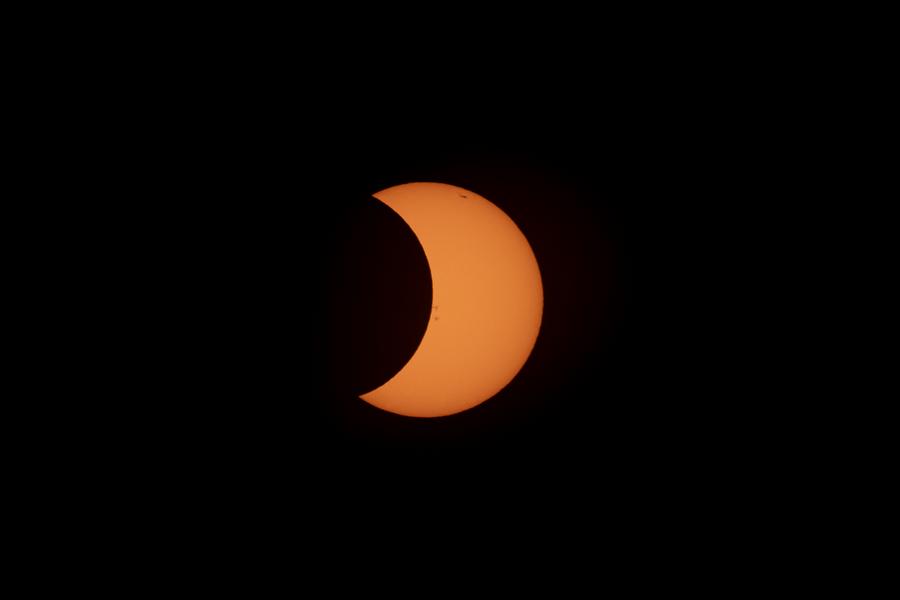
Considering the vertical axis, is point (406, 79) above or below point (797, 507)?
above

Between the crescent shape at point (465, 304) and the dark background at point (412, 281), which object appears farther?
the crescent shape at point (465, 304)

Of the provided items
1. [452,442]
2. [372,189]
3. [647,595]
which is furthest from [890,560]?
[372,189]

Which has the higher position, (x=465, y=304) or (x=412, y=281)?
(x=465, y=304)

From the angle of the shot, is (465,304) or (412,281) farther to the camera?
(465,304)

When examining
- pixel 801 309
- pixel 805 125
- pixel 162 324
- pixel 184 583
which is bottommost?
pixel 184 583

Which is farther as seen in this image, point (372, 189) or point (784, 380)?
point (784, 380)

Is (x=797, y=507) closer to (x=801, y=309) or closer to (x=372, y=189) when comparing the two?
(x=801, y=309)

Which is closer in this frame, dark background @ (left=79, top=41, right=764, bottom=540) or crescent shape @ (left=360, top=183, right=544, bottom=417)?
dark background @ (left=79, top=41, right=764, bottom=540)

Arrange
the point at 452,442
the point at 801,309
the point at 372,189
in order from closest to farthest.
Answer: the point at 372,189
the point at 452,442
the point at 801,309
